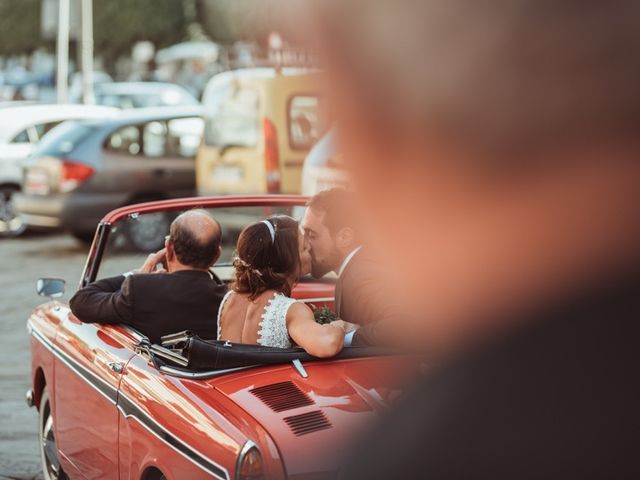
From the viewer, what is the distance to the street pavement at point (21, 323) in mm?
5391

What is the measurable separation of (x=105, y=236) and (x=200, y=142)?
7862 millimetres

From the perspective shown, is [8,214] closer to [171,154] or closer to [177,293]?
[171,154]

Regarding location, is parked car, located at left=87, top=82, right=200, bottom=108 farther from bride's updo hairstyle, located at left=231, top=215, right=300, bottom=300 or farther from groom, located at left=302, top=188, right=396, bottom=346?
bride's updo hairstyle, located at left=231, top=215, right=300, bottom=300

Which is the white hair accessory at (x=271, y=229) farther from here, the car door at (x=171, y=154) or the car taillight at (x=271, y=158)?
the car door at (x=171, y=154)

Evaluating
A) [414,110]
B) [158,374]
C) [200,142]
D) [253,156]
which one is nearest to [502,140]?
[414,110]

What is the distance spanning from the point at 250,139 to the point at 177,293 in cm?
756

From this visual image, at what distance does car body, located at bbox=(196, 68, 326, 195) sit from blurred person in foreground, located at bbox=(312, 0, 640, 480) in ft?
31.5

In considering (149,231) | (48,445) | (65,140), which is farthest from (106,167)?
(48,445)

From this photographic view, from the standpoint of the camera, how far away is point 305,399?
117 inches

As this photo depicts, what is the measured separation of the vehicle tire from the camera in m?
4.71

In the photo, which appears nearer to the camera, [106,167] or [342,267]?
[342,267]

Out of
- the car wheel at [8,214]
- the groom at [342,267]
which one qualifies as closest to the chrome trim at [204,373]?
the groom at [342,267]

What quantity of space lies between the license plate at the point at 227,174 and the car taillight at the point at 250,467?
896 cm

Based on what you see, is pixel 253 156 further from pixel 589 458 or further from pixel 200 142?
pixel 589 458
